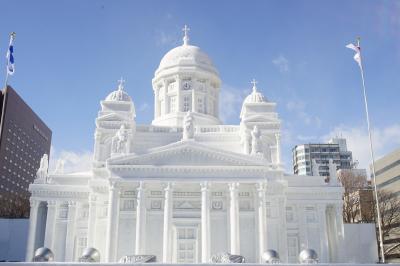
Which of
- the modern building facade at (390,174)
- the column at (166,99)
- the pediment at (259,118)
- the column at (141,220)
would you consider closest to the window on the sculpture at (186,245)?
the column at (141,220)

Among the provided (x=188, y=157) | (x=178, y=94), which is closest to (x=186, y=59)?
(x=178, y=94)

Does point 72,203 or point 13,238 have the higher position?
point 72,203

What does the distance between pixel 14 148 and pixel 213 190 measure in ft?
223

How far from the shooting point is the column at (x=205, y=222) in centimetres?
3697

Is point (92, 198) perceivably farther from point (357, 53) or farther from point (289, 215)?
point (357, 53)

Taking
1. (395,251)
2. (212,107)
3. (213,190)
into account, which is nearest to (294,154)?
(395,251)

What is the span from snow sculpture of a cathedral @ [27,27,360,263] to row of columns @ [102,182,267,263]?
3.4 inches

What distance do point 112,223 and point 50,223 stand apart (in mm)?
9850

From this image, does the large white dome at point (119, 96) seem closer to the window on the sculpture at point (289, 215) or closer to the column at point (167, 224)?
the column at point (167, 224)

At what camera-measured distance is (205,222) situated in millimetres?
37844

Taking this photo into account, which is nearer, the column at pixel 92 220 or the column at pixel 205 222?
the column at pixel 205 222

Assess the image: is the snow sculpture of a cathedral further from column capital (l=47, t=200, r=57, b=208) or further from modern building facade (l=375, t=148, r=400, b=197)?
modern building facade (l=375, t=148, r=400, b=197)

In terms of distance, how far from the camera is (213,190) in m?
40.9

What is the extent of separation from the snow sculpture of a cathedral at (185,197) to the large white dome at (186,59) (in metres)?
7.21
